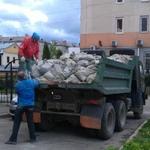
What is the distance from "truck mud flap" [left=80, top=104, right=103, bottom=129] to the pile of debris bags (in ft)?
2.52

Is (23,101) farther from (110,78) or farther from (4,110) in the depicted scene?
(4,110)

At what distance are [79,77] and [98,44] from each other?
76.6 feet

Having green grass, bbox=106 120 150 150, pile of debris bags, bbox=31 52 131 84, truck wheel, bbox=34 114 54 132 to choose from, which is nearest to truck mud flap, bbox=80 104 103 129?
pile of debris bags, bbox=31 52 131 84

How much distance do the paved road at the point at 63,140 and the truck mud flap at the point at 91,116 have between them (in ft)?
1.54

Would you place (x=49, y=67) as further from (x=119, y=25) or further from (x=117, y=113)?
(x=119, y=25)

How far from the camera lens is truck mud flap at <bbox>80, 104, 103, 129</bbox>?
7719 millimetres

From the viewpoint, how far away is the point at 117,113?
8992 mm

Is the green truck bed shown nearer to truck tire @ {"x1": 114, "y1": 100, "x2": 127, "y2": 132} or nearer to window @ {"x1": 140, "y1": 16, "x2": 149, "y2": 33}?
truck tire @ {"x1": 114, "y1": 100, "x2": 127, "y2": 132}

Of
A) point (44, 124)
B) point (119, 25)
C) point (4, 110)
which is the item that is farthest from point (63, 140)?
point (119, 25)

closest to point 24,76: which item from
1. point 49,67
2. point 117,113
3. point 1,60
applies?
point 49,67

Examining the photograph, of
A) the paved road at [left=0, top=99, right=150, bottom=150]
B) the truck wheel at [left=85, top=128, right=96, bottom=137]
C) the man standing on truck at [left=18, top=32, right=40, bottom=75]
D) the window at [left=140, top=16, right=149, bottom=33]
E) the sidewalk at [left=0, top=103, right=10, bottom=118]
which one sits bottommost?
the paved road at [left=0, top=99, right=150, bottom=150]

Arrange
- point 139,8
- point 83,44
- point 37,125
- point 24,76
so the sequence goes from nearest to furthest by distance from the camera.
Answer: point 24,76
point 37,125
point 139,8
point 83,44

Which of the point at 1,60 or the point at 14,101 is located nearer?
the point at 14,101

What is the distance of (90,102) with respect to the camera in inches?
310
